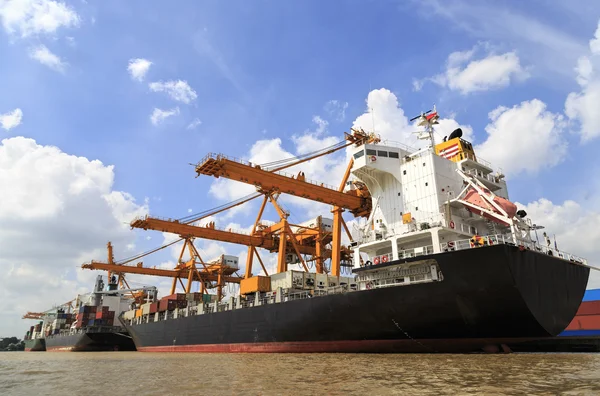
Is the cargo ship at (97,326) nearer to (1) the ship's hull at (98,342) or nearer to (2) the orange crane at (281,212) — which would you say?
(1) the ship's hull at (98,342)

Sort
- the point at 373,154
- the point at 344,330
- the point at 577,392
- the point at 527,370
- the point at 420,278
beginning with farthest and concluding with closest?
the point at 373,154 → the point at 344,330 → the point at 420,278 → the point at 527,370 → the point at 577,392

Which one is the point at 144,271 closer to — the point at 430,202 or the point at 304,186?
the point at 304,186

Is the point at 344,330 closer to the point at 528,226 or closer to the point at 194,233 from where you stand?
the point at 528,226

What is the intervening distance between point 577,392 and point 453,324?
10117 mm

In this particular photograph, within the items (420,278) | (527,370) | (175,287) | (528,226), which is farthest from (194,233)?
(527,370)

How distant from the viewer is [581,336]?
25.1m

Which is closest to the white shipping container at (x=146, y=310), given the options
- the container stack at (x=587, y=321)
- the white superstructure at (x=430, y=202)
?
the white superstructure at (x=430, y=202)

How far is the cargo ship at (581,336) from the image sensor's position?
24.5 metres

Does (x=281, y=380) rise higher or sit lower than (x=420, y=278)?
lower

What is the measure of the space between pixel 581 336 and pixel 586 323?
3723 millimetres

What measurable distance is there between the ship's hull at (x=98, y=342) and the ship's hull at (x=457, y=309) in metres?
38.0

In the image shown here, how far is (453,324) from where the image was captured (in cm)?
1731

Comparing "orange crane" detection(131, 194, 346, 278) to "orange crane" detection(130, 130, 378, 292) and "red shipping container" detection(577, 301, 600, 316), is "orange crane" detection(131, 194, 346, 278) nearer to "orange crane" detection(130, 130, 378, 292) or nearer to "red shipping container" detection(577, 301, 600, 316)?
"orange crane" detection(130, 130, 378, 292)

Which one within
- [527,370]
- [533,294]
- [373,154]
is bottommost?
[527,370]
